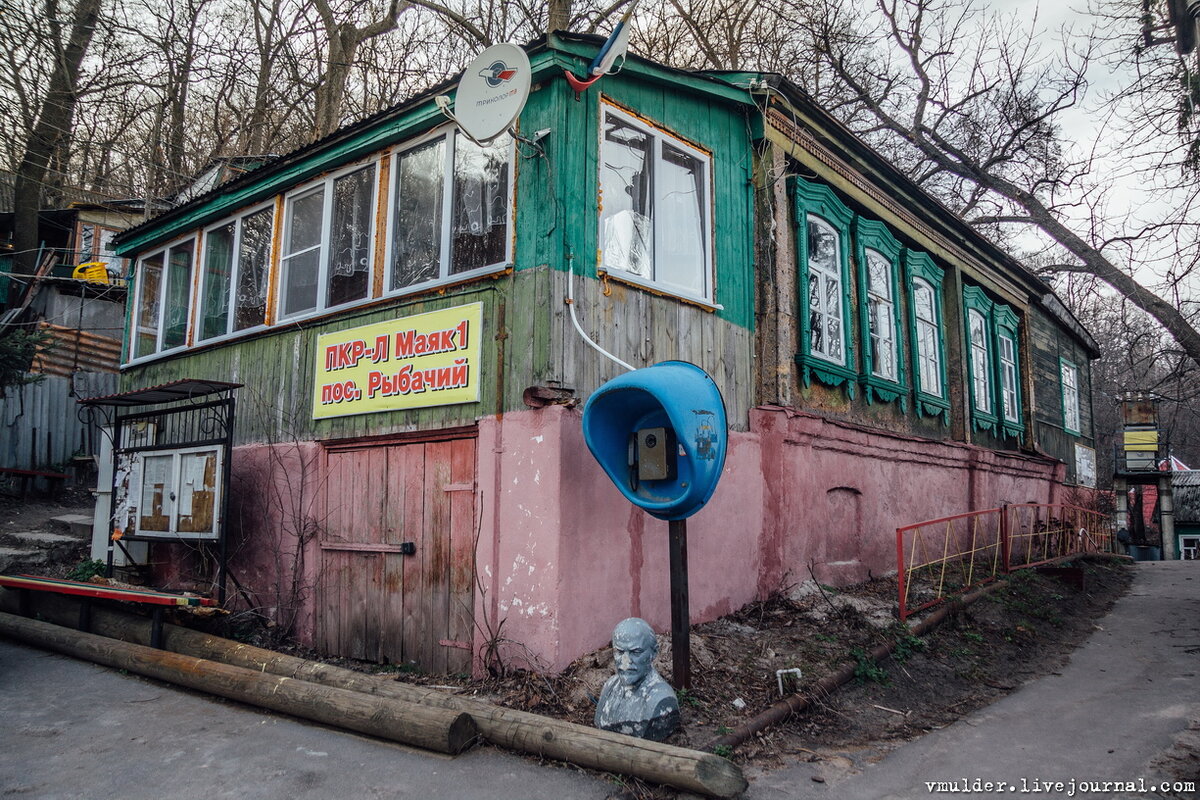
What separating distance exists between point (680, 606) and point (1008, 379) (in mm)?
12132

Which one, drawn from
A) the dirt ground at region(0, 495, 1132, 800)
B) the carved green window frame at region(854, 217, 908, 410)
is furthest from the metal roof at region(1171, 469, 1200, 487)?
the dirt ground at region(0, 495, 1132, 800)

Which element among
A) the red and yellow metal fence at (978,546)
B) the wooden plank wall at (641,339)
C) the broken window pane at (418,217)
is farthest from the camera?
the red and yellow metal fence at (978,546)

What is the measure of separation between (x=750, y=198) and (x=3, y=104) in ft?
41.3

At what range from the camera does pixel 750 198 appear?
28.1 feet

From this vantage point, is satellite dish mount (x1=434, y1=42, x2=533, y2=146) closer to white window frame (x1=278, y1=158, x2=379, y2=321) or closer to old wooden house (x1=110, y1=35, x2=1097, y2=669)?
old wooden house (x1=110, y1=35, x2=1097, y2=669)

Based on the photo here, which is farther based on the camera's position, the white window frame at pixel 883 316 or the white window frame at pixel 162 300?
the white window frame at pixel 883 316

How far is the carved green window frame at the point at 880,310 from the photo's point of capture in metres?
10.5

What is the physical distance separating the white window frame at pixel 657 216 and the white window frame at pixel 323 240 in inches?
100

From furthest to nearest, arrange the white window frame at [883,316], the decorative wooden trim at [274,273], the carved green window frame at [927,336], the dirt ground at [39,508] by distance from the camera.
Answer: the dirt ground at [39,508] < the carved green window frame at [927,336] < the white window frame at [883,316] < the decorative wooden trim at [274,273]

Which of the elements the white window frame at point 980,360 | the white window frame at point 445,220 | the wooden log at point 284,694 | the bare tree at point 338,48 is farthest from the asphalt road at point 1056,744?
the bare tree at point 338,48

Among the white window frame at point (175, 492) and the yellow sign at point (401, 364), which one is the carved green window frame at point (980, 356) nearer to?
the yellow sign at point (401, 364)

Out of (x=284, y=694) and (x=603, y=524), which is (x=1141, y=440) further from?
(x=284, y=694)

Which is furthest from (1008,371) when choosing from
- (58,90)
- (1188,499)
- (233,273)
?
(1188,499)

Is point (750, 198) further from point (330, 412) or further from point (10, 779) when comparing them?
point (10, 779)
